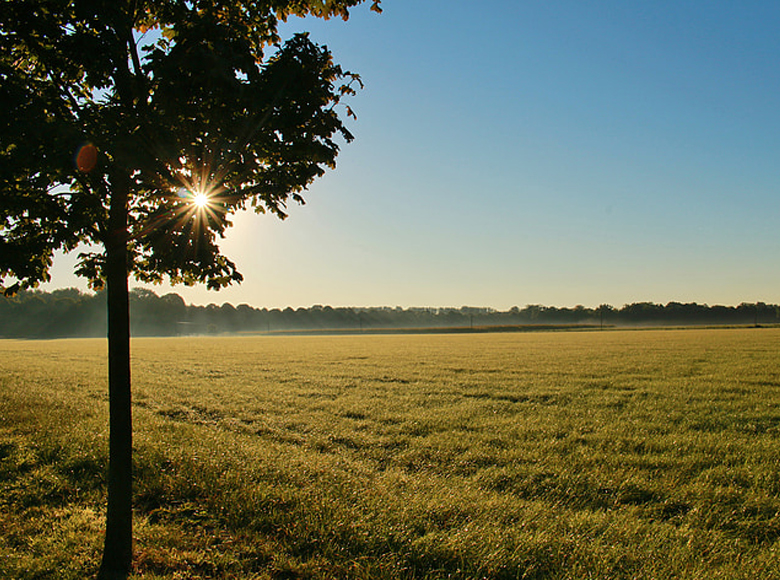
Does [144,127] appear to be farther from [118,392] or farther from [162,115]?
[118,392]

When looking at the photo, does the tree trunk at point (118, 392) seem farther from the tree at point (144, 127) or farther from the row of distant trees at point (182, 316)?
the row of distant trees at point (182, 316)

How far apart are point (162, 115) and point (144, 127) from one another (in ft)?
0.60

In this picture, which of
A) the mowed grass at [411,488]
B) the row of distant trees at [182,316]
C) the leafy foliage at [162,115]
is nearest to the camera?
the leafy foliage at [162,115]

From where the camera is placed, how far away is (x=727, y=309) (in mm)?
164500

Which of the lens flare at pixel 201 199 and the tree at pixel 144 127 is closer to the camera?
the tree at pixel 144 127

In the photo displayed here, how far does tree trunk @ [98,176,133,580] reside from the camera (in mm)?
4133

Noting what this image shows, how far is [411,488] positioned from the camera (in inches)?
Result: 234

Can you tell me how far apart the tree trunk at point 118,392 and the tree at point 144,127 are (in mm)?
13

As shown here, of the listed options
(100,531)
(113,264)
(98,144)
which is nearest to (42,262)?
(113,264)

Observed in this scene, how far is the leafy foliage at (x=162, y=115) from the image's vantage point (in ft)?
10.6

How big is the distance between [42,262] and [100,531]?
3.32 m

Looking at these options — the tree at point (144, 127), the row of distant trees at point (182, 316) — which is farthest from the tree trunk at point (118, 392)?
the row of distant trees at point (182, 316)

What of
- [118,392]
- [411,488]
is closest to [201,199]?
[118,392]

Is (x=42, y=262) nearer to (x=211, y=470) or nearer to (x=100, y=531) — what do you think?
(x=100, y=531)
